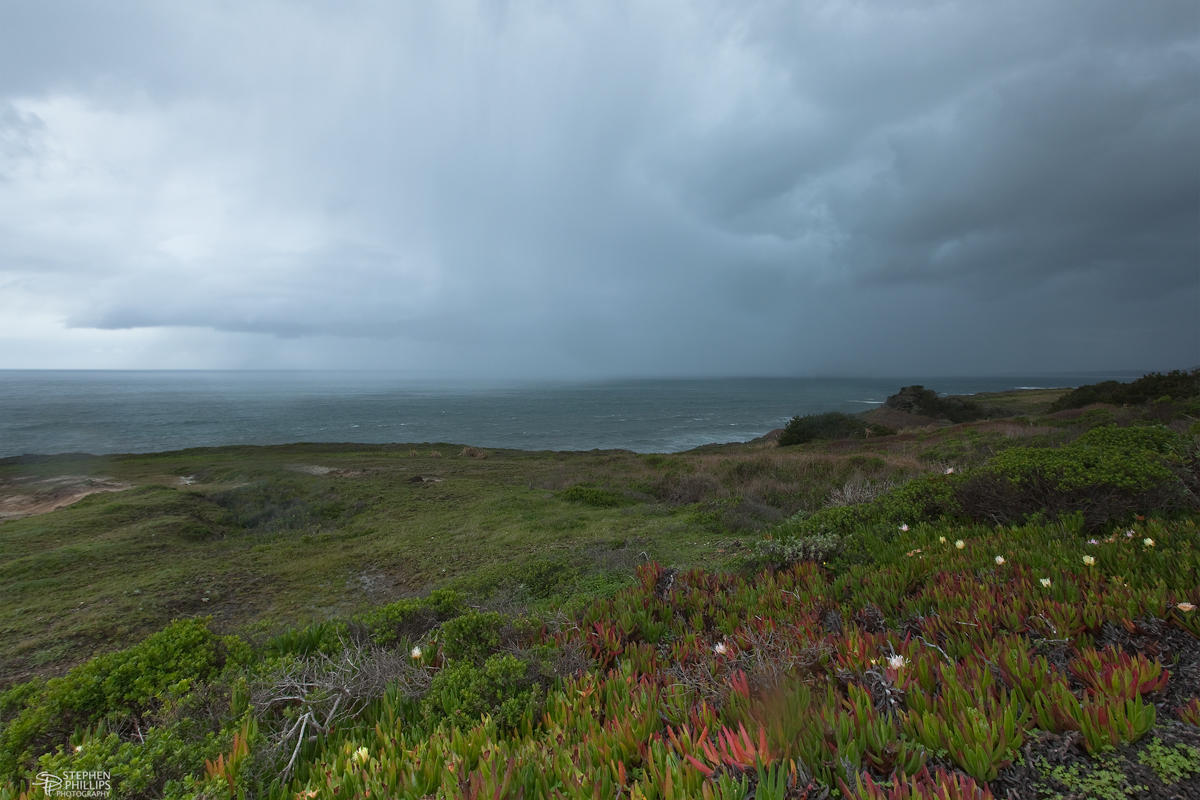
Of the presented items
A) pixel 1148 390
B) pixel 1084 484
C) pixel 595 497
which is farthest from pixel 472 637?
pixel 1148 390

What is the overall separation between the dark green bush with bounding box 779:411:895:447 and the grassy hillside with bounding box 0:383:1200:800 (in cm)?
2581

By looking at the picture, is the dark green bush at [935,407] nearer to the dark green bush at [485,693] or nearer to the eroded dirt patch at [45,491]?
the dark green bush at [485,693]

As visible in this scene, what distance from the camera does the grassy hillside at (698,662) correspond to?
1.89 m

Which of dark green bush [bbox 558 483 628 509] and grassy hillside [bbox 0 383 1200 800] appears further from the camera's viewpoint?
dark green bush [bbox 558 483 628 509]

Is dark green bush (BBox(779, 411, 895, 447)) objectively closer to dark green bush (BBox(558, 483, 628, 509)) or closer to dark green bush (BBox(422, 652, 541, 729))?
dark green bush (BBox(558, 483, 628, 509))

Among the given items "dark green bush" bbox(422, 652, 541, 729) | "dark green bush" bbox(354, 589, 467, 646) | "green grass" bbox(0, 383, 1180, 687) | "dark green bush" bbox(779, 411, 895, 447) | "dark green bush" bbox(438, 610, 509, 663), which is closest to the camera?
"dark green bush" bbox(422, 652, 541, 729)

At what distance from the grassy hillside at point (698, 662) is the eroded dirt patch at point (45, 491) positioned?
12.9 meters

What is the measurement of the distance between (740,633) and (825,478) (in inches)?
468

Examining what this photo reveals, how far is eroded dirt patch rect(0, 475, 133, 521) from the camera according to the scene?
55.1 ft

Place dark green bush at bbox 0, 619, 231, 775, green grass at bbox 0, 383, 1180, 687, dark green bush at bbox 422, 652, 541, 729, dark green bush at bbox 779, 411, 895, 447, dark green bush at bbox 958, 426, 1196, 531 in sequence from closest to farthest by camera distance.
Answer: dark green bush at bbox 422, 652, 541, 729, dark green bush at bbox 0, 619, 231, 775, dark green bush at bbox 958, 426, 1196, 531, green grass at bbox 0, 383, 1180, 687, dark green bush at bbox 779, 411, 895, 447

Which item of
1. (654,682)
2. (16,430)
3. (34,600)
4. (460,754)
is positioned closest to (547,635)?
(654,682)

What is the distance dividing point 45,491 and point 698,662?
28.3 m

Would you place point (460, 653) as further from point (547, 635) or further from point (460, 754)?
point (460, 754)

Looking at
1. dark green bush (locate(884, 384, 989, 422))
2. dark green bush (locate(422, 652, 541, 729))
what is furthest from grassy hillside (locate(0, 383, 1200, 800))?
dark green bush (locate(884, 384, 989, 422))
